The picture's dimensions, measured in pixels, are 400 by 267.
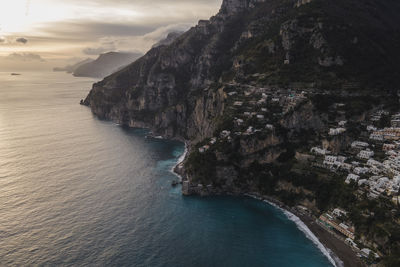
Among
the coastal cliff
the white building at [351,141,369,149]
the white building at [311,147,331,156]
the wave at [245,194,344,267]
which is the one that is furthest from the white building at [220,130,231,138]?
the white building at [351,141,369,149]

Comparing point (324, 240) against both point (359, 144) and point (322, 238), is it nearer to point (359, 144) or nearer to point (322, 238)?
point (322, 238)

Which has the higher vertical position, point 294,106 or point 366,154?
point 294,106

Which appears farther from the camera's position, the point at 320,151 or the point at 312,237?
the point at 320,151

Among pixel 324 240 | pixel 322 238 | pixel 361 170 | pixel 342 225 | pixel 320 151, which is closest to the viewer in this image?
pixel 324 240

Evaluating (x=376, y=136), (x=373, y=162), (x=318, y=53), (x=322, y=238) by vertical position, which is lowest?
(x=322, y=238)

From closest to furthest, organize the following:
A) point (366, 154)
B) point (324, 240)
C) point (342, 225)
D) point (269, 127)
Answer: point (324, 240)
point (342, 225)
point (366, 154)
point (269, 127)

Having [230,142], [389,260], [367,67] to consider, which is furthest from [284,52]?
[389,260]

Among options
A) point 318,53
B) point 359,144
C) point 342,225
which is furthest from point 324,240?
point 318,53

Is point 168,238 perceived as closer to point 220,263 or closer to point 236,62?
point 220,263
